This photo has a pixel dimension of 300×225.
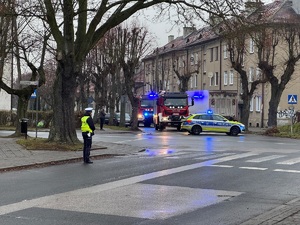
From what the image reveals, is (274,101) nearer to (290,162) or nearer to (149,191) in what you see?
(290,162)

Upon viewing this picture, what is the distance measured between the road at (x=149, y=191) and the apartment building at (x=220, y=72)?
30304mm

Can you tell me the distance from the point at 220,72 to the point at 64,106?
4569 centimetres

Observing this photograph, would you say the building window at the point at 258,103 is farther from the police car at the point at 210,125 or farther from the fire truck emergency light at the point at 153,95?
the police car at the point at 210,125

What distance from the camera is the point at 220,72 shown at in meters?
65.0

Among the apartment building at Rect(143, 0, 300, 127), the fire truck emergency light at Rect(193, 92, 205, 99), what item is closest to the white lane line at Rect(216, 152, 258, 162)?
the fire truck emergency light at Rect(193, 92, 205, 99)

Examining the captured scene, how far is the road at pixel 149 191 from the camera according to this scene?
27.1 feet

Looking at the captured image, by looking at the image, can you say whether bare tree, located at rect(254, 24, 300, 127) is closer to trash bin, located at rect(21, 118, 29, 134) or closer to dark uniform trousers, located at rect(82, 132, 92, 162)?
trash bin, located at rect(21, 118, 29, 134)

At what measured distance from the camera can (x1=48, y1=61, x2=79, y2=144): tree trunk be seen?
69.2ft

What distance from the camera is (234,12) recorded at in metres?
20.8

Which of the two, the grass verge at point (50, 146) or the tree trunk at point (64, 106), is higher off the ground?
the tree trunk at point (64, 106)

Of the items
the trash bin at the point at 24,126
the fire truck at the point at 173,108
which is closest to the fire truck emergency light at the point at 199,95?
the fire truck at the point at 173,108

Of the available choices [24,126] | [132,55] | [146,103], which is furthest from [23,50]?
[146,103]

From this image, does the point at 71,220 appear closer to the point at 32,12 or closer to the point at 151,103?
the point at 32,12

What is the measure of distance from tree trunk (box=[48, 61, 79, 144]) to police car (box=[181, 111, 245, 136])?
16.3 m
